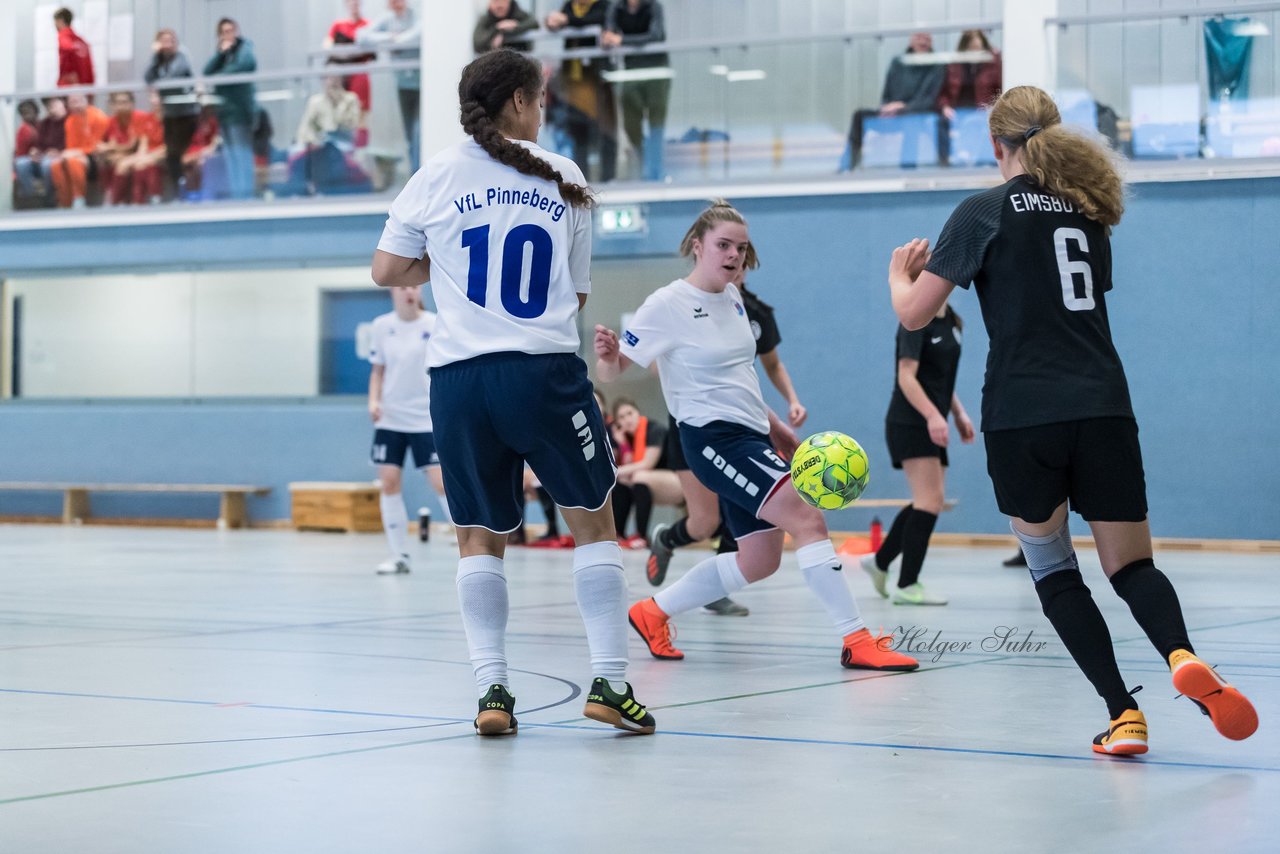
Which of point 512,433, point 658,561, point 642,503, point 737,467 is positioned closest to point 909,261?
point 512,433

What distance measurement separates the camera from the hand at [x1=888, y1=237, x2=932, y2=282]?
464 centimetres

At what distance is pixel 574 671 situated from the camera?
19.8 feet

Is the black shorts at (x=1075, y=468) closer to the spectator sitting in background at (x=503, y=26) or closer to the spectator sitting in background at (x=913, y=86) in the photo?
the spectator sitting in background at (x=913, y=86)

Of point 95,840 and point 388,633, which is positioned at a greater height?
point 95,840

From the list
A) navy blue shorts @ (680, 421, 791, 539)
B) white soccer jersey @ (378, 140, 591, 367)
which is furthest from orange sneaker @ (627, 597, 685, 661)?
white soccer jersey @ (378, 140, 591, 367)

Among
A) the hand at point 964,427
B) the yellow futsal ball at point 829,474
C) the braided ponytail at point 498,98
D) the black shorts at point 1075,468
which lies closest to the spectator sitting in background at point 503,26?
the hand at point 964,427

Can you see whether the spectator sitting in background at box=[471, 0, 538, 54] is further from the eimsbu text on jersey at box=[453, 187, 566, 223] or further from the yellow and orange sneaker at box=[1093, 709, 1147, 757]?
the yellow and orange sneaker at box=[1093, 709, 1147, 757]

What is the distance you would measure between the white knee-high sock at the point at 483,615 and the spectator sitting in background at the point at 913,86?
43.9 feet

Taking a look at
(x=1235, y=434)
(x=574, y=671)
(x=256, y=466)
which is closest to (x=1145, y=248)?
(x=1235, y=434)

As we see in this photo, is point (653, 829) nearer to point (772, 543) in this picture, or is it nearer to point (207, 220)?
point (772, 543)

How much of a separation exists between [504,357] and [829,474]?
77.3 inches

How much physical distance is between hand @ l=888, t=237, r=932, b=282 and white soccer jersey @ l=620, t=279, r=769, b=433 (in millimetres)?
1895

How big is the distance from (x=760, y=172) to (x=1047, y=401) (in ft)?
45.8

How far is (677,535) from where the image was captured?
8844mm
